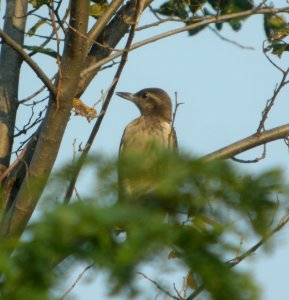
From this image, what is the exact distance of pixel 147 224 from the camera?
1338 millimetres

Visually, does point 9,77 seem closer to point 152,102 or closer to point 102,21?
point 102,21

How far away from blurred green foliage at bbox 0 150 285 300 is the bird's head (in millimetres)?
6407

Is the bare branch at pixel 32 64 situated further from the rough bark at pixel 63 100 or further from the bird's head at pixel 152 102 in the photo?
the bird's head at pixel 152 102

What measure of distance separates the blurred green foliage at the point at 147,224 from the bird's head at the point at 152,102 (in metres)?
6.41

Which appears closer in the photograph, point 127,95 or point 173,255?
point 173,255

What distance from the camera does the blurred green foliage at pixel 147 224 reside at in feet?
4.35

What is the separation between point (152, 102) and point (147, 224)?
A: 702 centimetres

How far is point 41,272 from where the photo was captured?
1.33 meters

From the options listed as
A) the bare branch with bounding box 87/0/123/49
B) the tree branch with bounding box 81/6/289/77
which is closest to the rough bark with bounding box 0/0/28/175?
the bare branch with bounding box 87/0/123/49

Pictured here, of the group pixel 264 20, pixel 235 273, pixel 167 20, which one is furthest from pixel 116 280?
pixel 264 20

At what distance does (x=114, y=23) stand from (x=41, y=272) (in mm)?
4269

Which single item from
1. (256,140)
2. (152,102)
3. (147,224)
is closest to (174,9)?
(256,140)

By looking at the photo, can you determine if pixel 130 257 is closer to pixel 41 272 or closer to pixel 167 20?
pixel 41 272

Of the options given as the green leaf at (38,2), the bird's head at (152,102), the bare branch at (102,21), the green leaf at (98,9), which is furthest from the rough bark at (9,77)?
the bird's head at (152,102)
